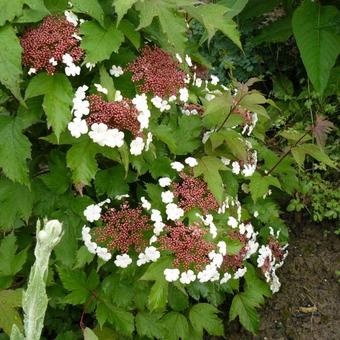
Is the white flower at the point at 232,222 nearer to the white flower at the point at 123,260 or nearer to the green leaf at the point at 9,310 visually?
the white flower at the point at 123,260

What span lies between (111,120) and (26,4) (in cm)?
44

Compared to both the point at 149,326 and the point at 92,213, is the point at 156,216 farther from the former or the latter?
the point at 149,326

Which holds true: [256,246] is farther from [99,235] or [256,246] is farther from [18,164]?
[18,164]

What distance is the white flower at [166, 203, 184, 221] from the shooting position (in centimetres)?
200

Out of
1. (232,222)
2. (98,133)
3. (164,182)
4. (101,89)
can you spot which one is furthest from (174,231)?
(101,89)

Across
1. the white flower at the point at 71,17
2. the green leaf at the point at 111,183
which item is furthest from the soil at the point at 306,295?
the white flower at the point at 71,17

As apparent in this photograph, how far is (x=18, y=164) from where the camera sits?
183 centimetres

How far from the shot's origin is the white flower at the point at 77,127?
179cm

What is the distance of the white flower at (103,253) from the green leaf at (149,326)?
296mm

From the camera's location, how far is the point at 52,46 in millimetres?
1809

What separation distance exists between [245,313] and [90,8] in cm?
139

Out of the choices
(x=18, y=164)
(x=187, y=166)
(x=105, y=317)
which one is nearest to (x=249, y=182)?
(x=187, y=166)

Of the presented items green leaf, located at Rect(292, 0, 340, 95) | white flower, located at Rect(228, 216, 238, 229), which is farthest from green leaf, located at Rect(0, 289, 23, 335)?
green leaf, located at Rect(292, 0, 340, 95)

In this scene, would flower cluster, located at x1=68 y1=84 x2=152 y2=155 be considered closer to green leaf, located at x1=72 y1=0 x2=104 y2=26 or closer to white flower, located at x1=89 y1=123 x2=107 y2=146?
white flower, located at x1=89 y1=123 x2=107 y2=146
